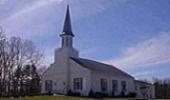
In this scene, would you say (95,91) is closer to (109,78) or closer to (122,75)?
(109,78)

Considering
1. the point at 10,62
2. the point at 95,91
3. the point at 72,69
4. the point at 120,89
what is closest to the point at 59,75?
the point at 72,69

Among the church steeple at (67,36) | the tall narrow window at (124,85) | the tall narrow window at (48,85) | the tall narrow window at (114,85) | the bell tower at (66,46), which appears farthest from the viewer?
the tall narrow window at (124,85)

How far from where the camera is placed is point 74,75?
46562mm

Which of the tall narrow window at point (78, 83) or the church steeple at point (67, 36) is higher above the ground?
the church steeple at point (67, 36)

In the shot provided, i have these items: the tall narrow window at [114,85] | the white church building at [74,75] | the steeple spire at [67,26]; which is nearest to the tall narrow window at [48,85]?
the white church building at [74,75]

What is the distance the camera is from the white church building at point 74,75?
45.5 meters

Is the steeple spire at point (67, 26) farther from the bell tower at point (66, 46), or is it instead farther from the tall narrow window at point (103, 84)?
the tall narrow window at point (103, 84)

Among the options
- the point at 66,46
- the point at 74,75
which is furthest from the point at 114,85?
the point at 66,46

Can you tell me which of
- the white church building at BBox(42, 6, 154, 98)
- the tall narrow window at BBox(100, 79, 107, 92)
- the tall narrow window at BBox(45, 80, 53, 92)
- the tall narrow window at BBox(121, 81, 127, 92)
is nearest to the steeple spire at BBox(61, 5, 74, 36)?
the white church building at BBox(42, 6, 154, 98)

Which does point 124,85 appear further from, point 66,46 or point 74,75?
point 66,46

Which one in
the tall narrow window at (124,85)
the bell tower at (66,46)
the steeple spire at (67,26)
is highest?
the steeple spire at (67,26)

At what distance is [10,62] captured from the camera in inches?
2391

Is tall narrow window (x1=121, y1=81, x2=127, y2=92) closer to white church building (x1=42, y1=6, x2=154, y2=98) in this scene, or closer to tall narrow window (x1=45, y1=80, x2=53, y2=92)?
white church building (x1=42, y1=6, x2=154, y2=98)

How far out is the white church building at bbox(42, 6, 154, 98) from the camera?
45.5 m
